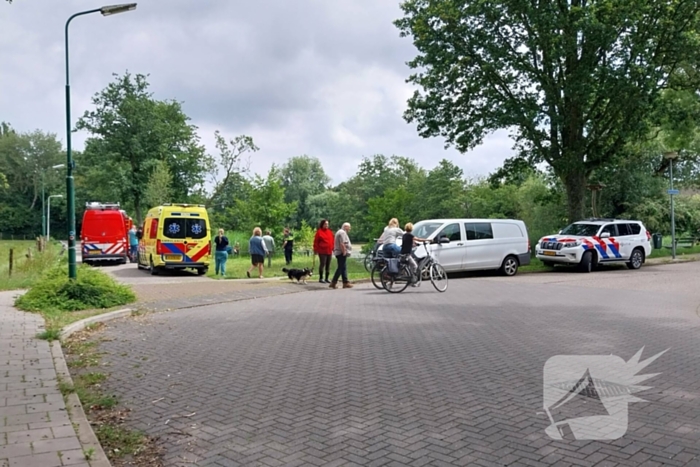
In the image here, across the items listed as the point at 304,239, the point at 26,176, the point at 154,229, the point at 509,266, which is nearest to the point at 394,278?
the point at 509,266

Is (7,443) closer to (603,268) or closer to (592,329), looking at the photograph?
(592,329)

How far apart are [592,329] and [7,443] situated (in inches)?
304

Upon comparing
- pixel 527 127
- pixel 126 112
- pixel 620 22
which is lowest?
pixel 527 127

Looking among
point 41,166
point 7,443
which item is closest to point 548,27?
point 7,443

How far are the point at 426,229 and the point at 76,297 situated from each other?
10.7 m

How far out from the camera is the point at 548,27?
2011 cm

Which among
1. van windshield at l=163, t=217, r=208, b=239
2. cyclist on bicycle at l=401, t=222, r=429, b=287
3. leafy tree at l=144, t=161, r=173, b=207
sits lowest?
cyclist on bicycle at l=401, t=222, r=429, b=287

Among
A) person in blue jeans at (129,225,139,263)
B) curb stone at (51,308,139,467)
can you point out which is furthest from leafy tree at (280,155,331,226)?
curb stone at (51,308,139,467)

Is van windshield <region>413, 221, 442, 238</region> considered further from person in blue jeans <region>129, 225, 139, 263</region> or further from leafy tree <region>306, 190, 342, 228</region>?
leafy tree <region>306, 190, 342, 228</region>

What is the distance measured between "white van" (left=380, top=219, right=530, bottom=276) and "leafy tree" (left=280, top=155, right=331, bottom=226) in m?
59.9

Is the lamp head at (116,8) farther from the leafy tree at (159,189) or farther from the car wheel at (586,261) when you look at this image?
the leafy tree at (159,189)

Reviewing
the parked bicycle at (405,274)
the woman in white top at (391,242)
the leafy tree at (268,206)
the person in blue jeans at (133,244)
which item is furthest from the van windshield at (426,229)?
the person in blue jeans at (133,244)

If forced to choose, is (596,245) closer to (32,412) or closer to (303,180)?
(32,412)

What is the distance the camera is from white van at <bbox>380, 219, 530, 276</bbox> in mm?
18078
